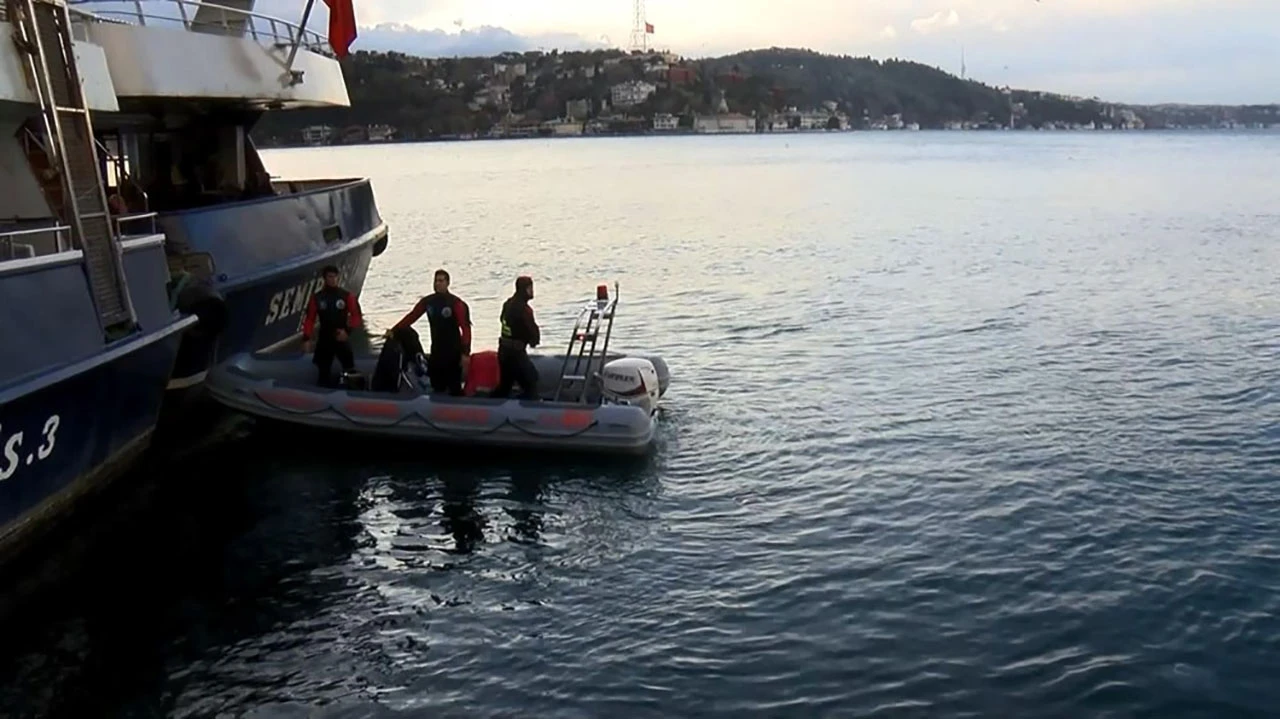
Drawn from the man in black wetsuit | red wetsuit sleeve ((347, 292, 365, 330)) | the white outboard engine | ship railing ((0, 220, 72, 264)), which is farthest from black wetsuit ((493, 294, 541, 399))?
ship railing ((0, 220, 72, 264))

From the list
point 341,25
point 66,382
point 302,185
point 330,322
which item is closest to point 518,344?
point 330,322

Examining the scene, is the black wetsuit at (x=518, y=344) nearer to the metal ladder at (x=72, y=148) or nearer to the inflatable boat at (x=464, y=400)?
the inflatable boat at (x=464, y=400)

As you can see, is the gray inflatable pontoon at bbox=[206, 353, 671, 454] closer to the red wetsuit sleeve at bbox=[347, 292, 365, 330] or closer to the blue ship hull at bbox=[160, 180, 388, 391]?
the red wetsuit sleeve at bbox=[347, 292, 365, 330]

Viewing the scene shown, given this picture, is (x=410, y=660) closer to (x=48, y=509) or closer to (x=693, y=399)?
(x=48, y=509)

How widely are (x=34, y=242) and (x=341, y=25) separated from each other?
7509 mm

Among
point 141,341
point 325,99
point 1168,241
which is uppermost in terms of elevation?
point 325,99

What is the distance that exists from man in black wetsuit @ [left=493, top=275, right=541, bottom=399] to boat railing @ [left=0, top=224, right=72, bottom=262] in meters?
4.24

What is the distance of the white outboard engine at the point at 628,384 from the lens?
12906mm

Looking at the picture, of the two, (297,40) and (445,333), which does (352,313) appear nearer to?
(445,333)

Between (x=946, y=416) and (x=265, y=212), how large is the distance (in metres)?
8.74

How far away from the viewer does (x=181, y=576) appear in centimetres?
960

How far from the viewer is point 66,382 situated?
9.53 meters

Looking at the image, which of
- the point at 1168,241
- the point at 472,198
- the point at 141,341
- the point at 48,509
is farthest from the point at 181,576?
the point at 472,198

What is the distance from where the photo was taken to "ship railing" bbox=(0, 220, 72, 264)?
368 inches
